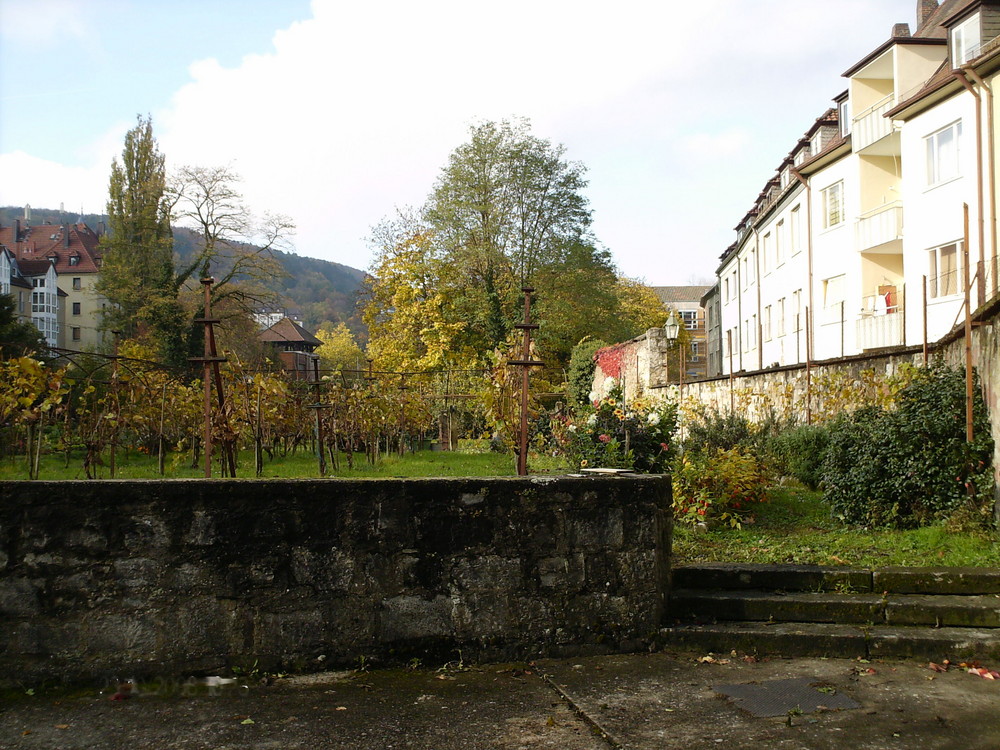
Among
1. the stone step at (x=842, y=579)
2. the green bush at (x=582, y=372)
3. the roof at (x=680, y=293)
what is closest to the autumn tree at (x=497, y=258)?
the green bush at (x=582, y=372)

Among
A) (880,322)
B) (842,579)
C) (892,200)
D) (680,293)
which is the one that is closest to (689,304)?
(680,293)

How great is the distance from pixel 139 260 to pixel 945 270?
33.6 meters

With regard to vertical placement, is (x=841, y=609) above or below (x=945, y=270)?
Result: below

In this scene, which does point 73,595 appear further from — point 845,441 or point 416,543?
point 845,441

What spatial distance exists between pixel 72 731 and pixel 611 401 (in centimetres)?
752

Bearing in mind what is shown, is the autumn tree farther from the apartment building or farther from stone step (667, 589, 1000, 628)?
stone step (667, 589, 1000, 628)

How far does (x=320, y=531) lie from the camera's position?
455 centimetres

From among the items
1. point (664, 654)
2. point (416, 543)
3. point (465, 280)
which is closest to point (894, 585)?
point (664, 654)

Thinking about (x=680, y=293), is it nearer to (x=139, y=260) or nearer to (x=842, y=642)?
(x=139, y=260)

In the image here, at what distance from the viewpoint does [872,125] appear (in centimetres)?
2136

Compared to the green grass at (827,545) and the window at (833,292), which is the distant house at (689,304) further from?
the green grass at (827,545)

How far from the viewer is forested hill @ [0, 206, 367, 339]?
9444 cm

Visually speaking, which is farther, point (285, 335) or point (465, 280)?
point (285, 335)

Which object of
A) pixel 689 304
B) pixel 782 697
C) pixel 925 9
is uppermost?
pixel 925 9
